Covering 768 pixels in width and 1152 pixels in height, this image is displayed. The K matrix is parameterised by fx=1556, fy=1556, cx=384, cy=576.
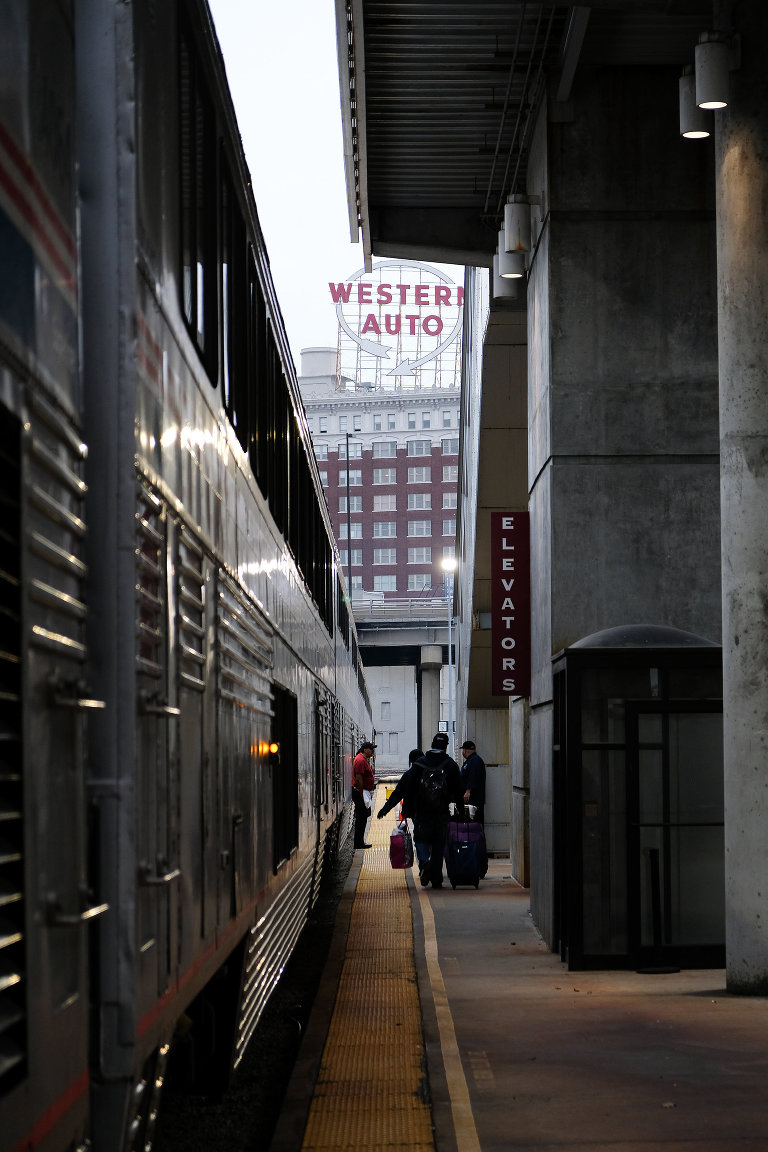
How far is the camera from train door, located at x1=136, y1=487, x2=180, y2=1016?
3.76 meters

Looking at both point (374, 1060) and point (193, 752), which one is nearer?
point (193, 752)

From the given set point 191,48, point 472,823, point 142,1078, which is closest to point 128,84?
point 191,48

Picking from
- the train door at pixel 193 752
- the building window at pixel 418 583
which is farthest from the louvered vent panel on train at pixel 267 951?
the building window at pixel 418 583

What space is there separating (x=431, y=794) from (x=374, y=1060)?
10.0 m

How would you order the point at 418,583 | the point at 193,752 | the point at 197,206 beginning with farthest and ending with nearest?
the point at 418,583, the point at 197,206, the point at 193,752

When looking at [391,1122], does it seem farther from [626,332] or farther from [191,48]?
[626,332]

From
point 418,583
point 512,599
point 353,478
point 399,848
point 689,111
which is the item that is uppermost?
point 353,478

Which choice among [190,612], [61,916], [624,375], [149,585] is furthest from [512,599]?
[61,916]

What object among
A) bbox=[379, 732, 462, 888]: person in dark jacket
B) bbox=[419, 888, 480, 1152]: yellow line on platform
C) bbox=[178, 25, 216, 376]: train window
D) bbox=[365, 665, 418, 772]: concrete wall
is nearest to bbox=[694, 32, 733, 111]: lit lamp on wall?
bbox=[178, 25, 216, 376]: train window

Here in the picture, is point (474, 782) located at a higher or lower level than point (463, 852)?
higher

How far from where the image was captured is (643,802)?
11656 mm

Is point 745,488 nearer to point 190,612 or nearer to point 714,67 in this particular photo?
point 714,67

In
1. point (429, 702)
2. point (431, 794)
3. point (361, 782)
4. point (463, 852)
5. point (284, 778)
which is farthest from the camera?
point (429, 702)

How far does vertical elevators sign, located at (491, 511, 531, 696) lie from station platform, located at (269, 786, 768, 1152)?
3073 mm
